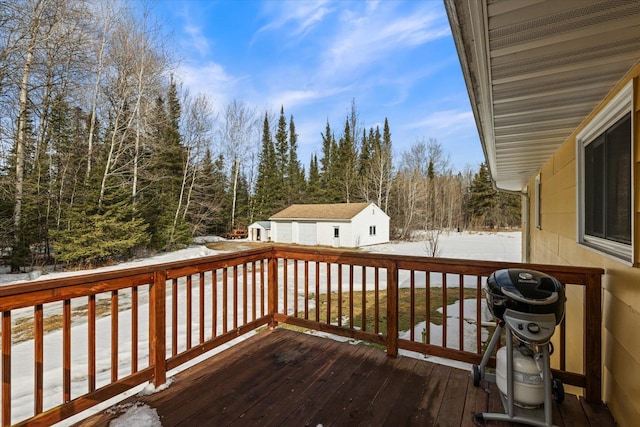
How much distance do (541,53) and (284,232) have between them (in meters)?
20.1

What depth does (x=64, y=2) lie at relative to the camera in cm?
952

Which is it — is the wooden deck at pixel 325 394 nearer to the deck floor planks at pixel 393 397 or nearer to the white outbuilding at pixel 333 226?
the deck floor planks at pixel 393 397

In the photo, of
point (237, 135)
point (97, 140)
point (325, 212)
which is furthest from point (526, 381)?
point (237, 135)

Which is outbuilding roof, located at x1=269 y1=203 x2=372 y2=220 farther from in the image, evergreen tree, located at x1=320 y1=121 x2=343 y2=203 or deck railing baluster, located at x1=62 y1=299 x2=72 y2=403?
deck railing baluster, located at x1=62 y1=299 x2=72 y2=403

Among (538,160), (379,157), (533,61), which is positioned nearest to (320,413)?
(533,61)

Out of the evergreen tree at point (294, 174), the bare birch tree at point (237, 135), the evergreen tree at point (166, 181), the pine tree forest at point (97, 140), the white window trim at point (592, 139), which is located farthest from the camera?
the evergreen tree at point (294, 174)

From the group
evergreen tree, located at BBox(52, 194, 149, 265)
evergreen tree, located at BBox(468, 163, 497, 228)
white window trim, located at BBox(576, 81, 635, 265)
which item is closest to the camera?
white window trim, located at BBox(576, 81, 635, 265)

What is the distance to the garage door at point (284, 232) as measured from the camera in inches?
826

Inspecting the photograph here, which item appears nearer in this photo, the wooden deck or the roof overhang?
the roof overhang

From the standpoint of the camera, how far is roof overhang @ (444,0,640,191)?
117cm

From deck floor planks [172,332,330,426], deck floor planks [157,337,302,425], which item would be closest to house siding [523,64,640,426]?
deck floor planks [172,332,330,426]

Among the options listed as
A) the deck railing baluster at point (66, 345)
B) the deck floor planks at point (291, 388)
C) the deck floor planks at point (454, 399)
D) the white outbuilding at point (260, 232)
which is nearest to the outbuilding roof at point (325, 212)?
the white outbuilding at point (260, 232)

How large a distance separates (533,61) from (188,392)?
9.48ft

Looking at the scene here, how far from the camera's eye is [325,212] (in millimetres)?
19922
